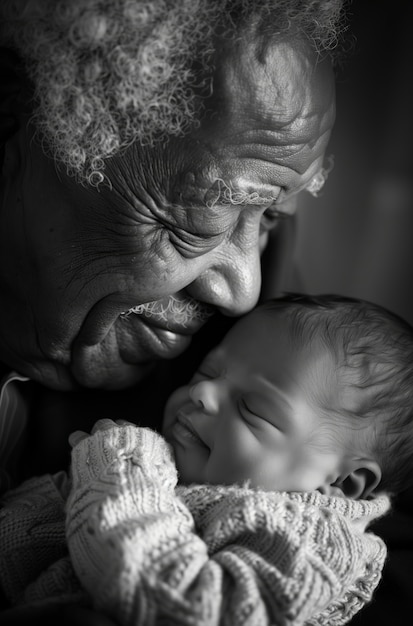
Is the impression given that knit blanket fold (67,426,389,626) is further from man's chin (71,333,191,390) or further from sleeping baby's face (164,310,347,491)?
man's chin (71,333,191,390)

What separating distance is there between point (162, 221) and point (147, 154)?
0.41 feet

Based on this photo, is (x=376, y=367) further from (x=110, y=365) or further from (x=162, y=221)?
(x=110, y=365)

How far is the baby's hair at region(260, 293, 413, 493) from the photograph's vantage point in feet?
3.93

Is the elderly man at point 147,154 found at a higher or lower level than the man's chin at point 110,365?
higher

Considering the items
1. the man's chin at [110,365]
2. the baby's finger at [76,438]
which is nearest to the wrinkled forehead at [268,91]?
the man's chin at [110,365]

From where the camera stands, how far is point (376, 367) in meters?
1.21

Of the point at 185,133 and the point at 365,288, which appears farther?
the point at 365,288

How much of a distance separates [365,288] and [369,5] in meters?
0.91

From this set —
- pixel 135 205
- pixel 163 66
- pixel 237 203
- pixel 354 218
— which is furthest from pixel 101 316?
pixel 354 218

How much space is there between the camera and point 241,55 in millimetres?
1062

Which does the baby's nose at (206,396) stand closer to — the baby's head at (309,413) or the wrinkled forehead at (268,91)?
the baby's head at (309,413)

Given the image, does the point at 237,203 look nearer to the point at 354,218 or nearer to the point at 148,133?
the point at 148,133

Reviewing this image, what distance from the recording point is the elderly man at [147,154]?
1.05 m

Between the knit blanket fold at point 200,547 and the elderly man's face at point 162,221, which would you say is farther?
the elderly man's face at point 162,221
